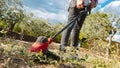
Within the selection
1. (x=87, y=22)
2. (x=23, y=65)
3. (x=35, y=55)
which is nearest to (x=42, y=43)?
(x=35, y=55)

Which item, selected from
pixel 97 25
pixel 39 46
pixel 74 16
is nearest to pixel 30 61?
pixel 39 46

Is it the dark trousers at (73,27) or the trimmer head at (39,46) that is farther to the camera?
the dark trousers at (73,27)

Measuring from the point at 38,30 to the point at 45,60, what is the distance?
48410 mm

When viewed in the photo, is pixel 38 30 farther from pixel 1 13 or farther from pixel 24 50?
pixel 24 50

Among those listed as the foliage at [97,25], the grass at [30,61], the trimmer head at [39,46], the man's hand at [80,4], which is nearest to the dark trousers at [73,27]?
the man's hand at [80,4]

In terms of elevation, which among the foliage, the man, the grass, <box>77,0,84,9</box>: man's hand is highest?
<box>77,0,84,9</box>: man's hand

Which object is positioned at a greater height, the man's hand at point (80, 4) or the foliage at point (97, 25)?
the man's hand at point (80, 4)

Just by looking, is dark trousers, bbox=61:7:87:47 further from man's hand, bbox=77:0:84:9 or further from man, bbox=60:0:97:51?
man's hand, bbox=77:0:84:9

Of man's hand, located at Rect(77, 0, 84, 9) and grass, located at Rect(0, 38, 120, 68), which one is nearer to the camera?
grass, located at Rect(0, 38, 120, 68)

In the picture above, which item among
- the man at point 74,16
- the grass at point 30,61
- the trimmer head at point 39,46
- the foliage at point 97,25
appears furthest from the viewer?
the foliage at point 97,25

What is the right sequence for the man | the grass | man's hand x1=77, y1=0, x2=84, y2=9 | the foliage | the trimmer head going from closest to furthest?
1. the grass
2. the trimmer head
3. man's hand x1=77, y1=0, x2=84, y2=9
4. the man
5. the foliage

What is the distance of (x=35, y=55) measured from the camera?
4391 millimetres

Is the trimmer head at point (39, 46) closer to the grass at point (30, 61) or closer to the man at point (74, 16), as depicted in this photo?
the grass at point (30, 61)

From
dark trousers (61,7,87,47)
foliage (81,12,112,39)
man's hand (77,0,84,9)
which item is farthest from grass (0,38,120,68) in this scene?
foliage (81,12,112,39)
